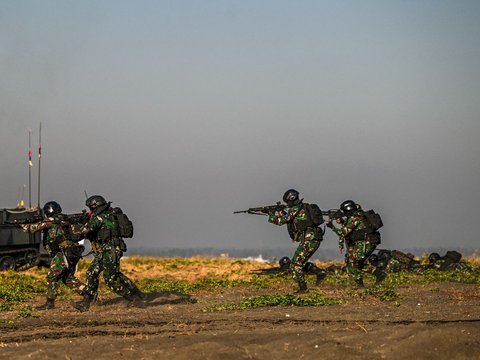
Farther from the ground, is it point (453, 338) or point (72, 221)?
point (72, 221)

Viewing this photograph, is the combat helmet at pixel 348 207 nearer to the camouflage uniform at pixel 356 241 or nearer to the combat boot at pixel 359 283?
the camouflage uniform at pixel 356 241

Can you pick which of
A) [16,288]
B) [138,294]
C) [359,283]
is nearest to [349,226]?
[359,283]

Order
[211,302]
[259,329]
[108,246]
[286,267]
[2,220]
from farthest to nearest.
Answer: [2,220], [286,267], [211,302], [108,246], [259,329]

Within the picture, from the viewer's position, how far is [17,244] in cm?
3288

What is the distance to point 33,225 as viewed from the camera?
61.0 feet

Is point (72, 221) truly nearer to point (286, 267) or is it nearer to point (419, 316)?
point (419, 316)

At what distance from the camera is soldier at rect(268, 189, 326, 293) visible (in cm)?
2092

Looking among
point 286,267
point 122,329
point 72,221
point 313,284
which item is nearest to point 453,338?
point 122,329

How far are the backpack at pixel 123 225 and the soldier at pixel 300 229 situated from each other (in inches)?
160

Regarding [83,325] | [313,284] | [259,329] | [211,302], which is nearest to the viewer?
[259,329]

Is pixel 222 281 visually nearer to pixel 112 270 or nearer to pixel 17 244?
pixel 112 270

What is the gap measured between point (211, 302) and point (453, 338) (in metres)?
8.57

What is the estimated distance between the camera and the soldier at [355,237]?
2223 centimetres

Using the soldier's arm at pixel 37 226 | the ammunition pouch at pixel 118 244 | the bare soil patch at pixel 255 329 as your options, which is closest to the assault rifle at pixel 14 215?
the bare soil patch at pixel 255 329
